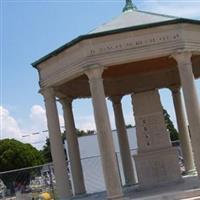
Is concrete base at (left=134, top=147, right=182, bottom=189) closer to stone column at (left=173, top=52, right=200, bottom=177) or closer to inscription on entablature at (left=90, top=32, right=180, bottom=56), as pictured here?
stone column at (left=173, top=52, right=200, bottom=177)

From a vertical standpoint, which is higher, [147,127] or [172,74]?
[172,74]

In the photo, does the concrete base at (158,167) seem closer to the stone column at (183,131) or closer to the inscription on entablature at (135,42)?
the stone column at (183,131)

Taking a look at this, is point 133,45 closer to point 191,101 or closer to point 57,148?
point 191,101

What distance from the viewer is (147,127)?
23.8m

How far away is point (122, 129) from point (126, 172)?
249cm

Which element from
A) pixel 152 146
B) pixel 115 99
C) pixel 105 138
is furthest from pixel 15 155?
pixel 105 138

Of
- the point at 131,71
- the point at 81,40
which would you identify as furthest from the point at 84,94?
the point at 81,40

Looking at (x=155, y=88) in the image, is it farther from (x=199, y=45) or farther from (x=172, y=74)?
(x=199, y=45)

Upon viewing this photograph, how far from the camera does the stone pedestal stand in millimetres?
22719

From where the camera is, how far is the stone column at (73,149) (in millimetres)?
23781

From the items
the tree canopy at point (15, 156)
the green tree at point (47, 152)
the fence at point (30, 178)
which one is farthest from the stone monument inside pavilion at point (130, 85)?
the green tree at point (47, 152)

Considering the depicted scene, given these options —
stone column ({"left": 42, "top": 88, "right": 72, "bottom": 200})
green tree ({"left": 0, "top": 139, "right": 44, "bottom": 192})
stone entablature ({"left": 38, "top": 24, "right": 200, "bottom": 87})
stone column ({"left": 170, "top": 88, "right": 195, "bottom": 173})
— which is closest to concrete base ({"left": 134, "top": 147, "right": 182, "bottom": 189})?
stone column ({"left": 170, "top": 88, "right": 195, "bottom": 173})

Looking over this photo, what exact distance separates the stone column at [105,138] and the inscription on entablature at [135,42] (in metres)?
0.87

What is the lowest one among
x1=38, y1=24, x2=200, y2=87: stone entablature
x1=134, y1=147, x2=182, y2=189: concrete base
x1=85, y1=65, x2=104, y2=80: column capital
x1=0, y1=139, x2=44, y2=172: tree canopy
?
x1=134, y1=147, x2=182, y2=189: concrete base
